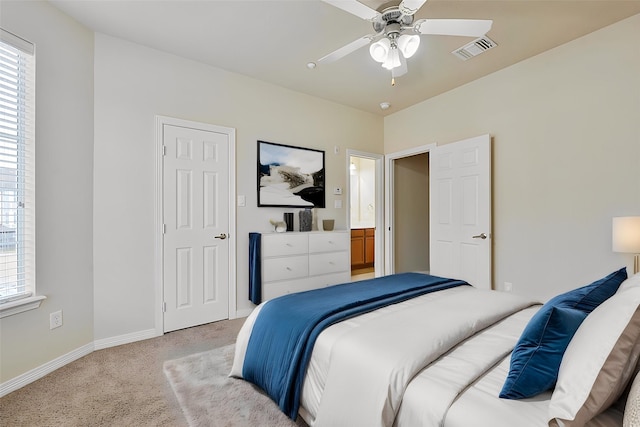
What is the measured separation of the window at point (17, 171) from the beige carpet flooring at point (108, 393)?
1.94 feet

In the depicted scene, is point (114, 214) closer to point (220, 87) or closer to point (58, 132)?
point (58, 132)

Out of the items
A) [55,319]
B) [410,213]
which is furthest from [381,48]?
[410,213]

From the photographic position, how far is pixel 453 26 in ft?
6.46

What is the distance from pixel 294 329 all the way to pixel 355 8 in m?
1.89

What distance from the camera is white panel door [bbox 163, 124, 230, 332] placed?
9.78 feet

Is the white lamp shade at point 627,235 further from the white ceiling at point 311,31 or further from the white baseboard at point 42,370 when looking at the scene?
the white baseboard at point 42,370

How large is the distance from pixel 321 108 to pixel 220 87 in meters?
1.36

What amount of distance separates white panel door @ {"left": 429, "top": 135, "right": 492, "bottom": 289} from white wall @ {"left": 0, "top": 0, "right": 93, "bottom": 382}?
145 inches

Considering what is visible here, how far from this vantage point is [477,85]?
360 cm

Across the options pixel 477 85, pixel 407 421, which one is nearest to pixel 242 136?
pixel 477 85

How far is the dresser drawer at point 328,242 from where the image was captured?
368 cm

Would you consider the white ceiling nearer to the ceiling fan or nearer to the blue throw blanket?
the ceiling fan

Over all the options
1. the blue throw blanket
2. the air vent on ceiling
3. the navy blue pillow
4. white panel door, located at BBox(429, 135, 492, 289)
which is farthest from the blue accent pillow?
the air vent on ceiling

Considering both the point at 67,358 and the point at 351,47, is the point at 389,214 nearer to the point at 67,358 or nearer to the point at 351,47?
the point at 351,47
